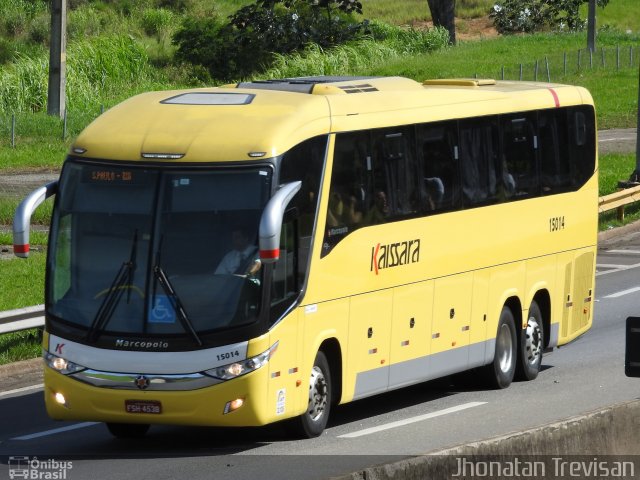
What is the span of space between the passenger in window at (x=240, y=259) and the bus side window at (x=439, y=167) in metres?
3.26

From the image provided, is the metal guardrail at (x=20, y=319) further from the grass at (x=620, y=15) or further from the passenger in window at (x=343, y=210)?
the grass at (x=620, y=15)

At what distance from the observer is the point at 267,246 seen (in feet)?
40.3

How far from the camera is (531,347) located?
18.0 m

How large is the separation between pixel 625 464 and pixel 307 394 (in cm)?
363

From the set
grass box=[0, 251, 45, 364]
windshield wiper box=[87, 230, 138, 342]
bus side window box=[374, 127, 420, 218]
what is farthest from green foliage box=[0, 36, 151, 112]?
windshield wiper box=[87, 230, 138, 342]

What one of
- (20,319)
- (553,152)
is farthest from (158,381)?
(553,152)

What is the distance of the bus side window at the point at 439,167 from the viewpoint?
15703 millimetres

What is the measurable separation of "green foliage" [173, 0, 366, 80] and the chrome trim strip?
145 ft

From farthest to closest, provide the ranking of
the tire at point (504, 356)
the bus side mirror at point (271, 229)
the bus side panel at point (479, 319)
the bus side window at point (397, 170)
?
the tire at point (504, 356) → the bus side panel at point (479, 319) → the bus side window at point (397, 170) → the bus side mirror at point (271, 229)

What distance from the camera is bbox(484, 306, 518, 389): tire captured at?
1725 centimetres

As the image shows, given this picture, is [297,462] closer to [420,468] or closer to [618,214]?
[420,468]

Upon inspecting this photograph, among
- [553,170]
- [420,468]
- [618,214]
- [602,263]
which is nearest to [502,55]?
[618,214]

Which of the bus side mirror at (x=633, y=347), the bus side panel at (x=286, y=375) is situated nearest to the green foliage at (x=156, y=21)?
the bus side panel at (x=286, y=375)

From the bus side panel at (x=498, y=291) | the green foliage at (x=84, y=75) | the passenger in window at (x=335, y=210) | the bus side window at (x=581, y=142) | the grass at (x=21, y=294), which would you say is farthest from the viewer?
the green foliage at (x=84, y=75)
